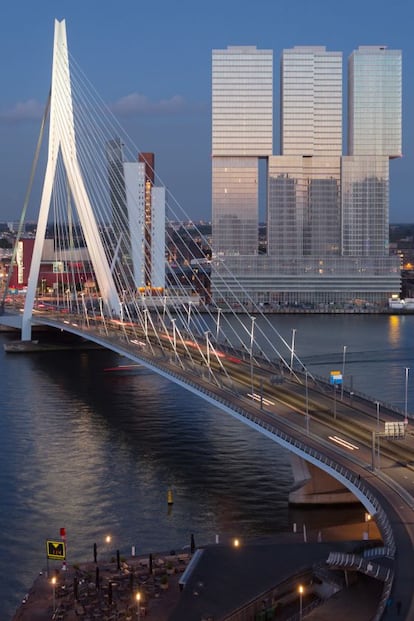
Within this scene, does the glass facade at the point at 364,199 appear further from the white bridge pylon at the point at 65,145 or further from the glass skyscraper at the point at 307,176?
the white bridge pylon at the point at 65,145

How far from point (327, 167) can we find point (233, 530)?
39.5 meters

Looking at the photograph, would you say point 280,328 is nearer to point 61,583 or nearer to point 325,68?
point 325,68

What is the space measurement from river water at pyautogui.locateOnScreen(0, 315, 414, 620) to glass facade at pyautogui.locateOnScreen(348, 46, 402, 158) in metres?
26.6

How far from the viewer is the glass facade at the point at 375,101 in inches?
1912

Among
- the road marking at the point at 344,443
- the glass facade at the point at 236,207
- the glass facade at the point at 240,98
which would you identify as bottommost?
the road marking at the point at 344,443

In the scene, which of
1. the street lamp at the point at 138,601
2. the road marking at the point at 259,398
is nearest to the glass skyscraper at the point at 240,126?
the road marking at the point at 259,398

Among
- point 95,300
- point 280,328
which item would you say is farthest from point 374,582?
point 95,300

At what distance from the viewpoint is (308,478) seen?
1294 cm

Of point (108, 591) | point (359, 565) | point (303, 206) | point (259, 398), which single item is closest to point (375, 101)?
point (303, 206)

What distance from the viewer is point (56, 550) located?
1005 cm

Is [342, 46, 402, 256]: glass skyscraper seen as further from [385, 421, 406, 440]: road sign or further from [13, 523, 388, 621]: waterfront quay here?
[13, 523, 388, 621]: waterfront quay

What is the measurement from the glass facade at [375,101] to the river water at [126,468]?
87.2ft

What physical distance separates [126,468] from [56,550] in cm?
466

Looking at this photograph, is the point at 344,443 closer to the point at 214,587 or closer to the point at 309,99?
the point at 214,587
